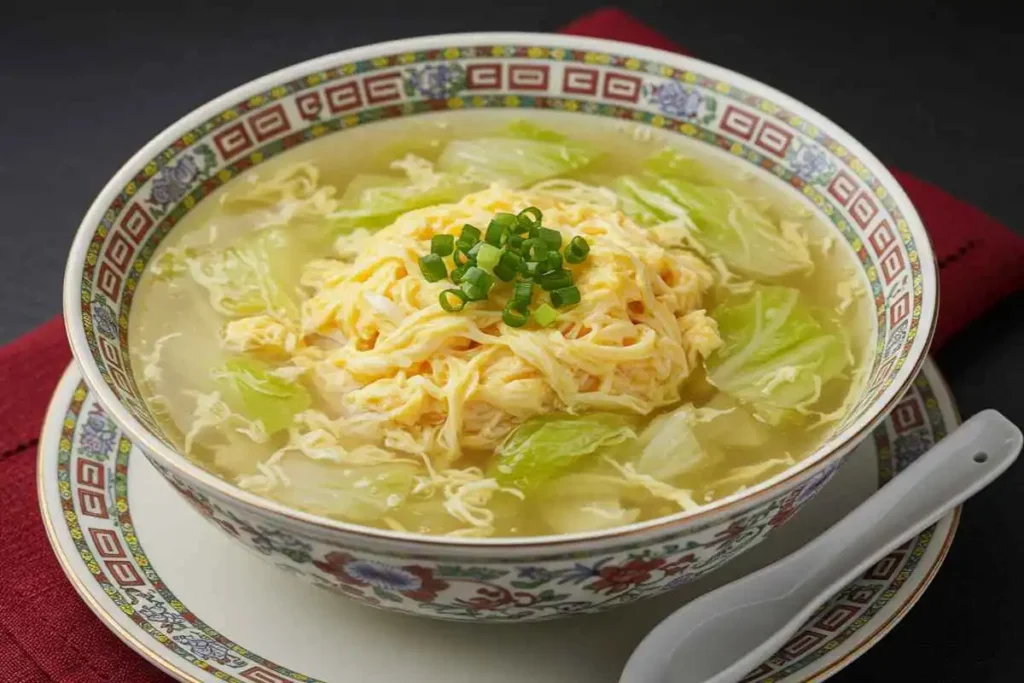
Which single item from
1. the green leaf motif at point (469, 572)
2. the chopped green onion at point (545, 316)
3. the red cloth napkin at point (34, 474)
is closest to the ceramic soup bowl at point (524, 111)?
the green leaf motif at point (469, 572)

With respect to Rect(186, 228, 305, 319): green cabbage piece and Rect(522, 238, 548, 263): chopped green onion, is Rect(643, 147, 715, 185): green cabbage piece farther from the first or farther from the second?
Rect(186, 228, 305, 319): green cabbage piece

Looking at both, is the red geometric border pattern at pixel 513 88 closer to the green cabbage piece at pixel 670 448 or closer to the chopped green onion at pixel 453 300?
the green cabbage piece at pixel 670 448

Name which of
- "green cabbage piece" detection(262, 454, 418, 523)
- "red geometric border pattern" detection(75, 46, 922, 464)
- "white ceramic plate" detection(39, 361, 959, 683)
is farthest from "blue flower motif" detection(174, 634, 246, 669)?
"red geometric border pattern" detection(75, 46, 922, 464)

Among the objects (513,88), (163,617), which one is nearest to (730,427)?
(163,617)

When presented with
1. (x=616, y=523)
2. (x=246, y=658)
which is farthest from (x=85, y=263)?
(x=616, y=523)

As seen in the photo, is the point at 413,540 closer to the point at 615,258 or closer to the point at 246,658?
the point at 246,658
